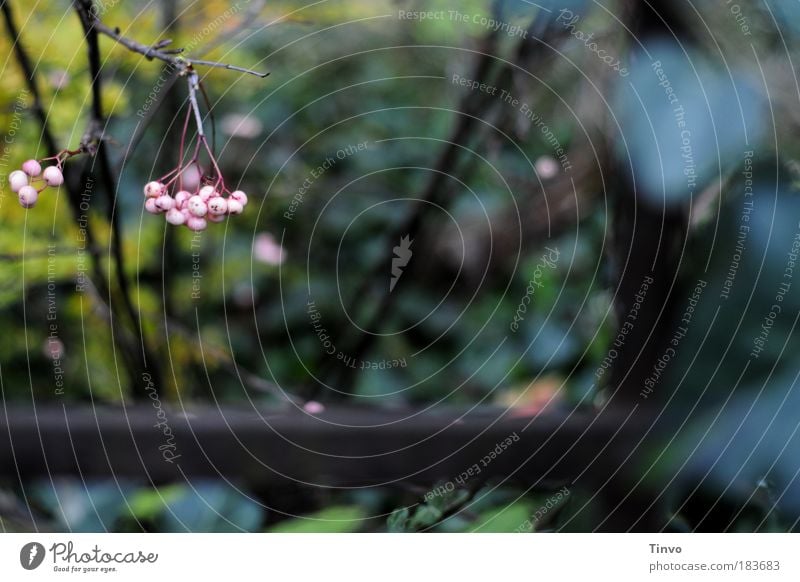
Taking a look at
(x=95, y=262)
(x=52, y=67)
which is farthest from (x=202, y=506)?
(x=52, y=67)

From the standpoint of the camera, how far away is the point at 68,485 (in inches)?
21.7

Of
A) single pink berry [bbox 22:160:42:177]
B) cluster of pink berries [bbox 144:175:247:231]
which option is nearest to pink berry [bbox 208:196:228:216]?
cluster of pink berries [bbox 144:175:247:231]

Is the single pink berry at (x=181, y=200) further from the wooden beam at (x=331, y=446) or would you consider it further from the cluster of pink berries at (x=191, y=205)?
the wooden beam at (x=331, y=446)

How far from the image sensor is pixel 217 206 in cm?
43

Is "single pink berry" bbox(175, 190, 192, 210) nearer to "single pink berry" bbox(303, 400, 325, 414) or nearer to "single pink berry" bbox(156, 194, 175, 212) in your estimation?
"single pink berry" bbox(156, 194, 175, 212)

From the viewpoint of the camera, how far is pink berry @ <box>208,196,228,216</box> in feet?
1.41

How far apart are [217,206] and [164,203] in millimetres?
28

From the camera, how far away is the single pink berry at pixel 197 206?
0.42 metres

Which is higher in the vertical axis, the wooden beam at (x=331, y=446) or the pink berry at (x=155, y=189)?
the pink berry at (x=155, y=189)

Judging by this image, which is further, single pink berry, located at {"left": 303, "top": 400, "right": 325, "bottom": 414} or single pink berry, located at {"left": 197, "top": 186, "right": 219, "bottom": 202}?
single pink berry, located at {"left": 303, "top": 400, "right": 325, "bottom": 414}

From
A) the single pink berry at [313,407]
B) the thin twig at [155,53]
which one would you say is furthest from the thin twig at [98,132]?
the single pink berry at [313,407]

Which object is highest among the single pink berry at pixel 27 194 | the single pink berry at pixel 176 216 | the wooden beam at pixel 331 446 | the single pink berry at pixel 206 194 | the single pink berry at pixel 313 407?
the single pink berry at pixel 206 194

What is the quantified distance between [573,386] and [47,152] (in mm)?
403

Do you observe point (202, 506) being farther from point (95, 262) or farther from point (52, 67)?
point (52, 67)
